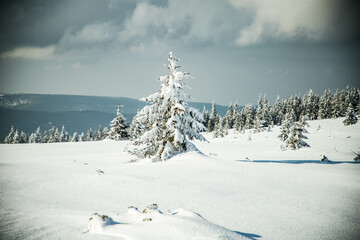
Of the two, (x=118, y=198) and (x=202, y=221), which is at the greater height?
(x=202, y=221)

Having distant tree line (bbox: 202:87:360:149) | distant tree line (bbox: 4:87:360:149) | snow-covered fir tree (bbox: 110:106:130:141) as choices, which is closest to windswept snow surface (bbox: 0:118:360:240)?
snow-covered fir tree (bbox: 110:106:130:141)

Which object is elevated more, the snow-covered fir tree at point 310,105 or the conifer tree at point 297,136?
the snow-covered fir tree at point 310,105

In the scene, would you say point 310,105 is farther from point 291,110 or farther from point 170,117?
point 170,117

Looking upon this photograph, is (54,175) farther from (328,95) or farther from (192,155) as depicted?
(328,95)

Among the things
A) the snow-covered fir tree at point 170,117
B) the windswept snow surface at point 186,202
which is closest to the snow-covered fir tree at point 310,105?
the snow-covered fir tree at point 170,117

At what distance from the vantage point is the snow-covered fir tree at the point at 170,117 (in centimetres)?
1312

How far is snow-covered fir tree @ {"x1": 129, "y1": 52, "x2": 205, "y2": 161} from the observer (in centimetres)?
1312

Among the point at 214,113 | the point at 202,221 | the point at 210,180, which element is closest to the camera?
the point at 202,221

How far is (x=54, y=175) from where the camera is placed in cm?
758

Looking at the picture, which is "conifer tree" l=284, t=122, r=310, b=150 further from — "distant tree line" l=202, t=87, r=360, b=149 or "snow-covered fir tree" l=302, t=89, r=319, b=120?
"snow-covered fir tree" l=302, t=89, r=319, b=120

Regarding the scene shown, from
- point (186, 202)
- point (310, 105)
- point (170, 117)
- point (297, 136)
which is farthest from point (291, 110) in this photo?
point (186, 202)

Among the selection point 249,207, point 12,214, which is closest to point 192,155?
point 249,207

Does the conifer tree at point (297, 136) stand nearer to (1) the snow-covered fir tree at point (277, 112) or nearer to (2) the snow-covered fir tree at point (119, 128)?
(2) the snow-covered fir tree at point (119, 128)

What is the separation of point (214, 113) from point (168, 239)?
309 feet
